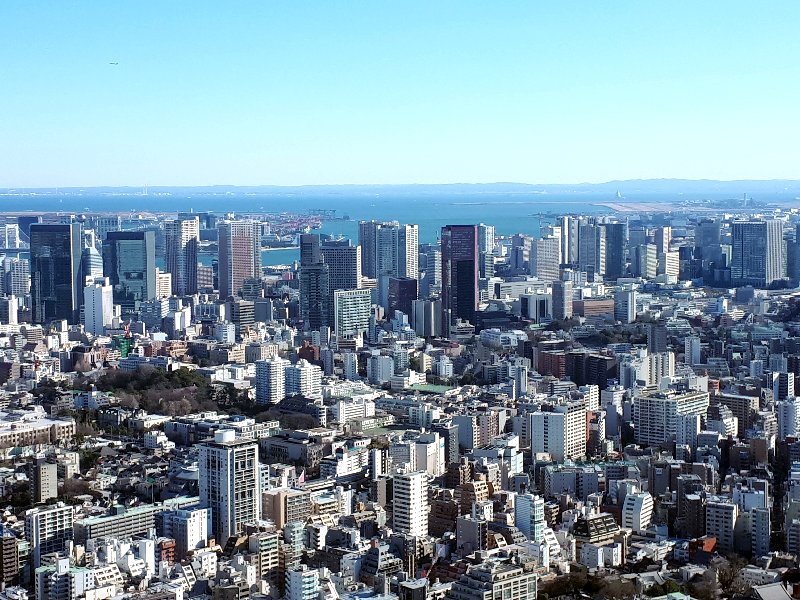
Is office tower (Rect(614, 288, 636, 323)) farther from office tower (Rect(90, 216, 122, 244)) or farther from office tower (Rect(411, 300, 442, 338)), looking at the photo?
office tower (Rect(90, 216, 122, 244))

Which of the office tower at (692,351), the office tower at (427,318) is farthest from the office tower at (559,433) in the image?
the office tower at (427,318)

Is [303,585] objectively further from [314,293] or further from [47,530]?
[314,293]

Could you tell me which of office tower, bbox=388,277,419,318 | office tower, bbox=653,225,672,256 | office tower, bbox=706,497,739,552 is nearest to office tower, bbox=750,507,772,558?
office tower, bbox=706,497,739,552

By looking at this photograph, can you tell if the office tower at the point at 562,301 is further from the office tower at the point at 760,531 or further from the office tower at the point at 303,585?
the office tower at the point at 303,585

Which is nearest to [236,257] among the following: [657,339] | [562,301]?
[562,301]

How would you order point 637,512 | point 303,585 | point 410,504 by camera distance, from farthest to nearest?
point 637,512 < point 410,504 < point 303,585

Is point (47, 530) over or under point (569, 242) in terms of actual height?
under

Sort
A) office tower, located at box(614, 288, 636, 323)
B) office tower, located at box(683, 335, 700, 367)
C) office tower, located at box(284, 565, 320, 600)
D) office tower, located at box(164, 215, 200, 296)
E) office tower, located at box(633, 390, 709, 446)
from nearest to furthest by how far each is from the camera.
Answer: office tower, located at box(284, 565, 320, 600) → office tower, located at box(633, 390, 709, 446) → office tower, located at box(683, 335, 700, 367) → office tower, located at box(614, 288, 636, 323) → office tower, located at box(164, 215, 200, 296)
